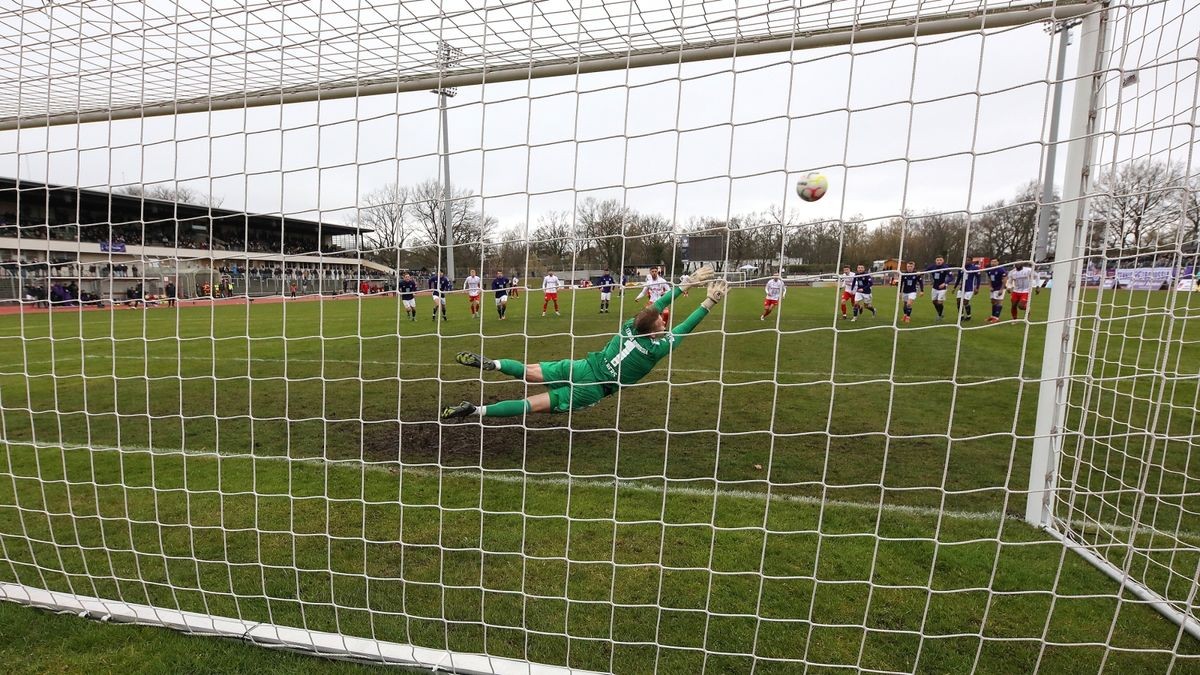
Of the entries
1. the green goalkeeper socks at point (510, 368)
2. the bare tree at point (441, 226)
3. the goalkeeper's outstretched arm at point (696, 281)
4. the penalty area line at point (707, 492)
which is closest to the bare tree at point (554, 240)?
the bare tree at point (441, 226)

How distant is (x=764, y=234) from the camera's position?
10.7 ft

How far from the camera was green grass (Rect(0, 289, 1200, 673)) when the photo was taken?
9.04 ft

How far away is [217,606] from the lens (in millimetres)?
3061

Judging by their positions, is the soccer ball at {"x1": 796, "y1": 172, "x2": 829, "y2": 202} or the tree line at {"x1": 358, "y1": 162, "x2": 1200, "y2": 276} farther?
the soccer ball at {"x1": 796, "y1": 172, "x2": 829, "y2": 202}

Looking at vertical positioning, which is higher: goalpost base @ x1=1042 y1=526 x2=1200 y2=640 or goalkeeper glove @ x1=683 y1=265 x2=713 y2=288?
goalkeeper glove @ x1=683 y1=265 x2=713 y2=288

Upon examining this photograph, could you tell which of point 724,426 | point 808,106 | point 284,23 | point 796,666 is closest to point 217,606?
point 796,666

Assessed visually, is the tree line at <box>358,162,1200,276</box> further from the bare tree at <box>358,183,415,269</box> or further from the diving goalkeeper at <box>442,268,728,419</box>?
the diving goalkeeper at <box>442,268,728,419</box>

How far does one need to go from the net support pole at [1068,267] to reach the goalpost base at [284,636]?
2.87 metres

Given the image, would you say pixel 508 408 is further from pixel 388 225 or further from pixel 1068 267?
pixel 1068 267

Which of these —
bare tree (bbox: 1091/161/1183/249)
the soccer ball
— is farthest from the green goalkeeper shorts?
bare tree (bbox: 1091/161/1183/249)

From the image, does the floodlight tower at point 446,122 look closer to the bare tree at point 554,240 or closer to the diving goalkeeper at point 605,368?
the bare tree at point 554,240

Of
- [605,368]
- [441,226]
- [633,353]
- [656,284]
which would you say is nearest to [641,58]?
[656,284]

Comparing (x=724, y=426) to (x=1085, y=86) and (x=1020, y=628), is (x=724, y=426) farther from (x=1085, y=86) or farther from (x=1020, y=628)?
(x=1085, y=86)

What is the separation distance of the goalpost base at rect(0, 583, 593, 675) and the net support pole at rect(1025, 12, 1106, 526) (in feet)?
9.41
